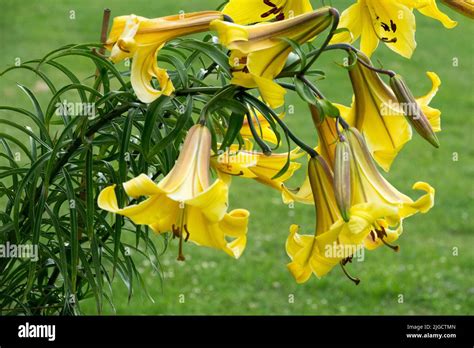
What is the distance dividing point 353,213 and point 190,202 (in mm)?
169

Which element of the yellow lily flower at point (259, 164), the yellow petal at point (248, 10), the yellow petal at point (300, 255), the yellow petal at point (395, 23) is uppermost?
the yellow petal at point (248, 10)

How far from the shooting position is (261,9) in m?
1.03

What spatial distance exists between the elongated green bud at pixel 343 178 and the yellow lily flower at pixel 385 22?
19 centimetres

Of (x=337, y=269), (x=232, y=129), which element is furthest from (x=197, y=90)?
(x=337, y=269)

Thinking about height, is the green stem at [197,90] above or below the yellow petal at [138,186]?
above

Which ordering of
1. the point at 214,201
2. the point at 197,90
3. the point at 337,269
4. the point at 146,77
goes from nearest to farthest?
Answer: 1. the point at 214,201
2. the point at 146,77
3. the point at 197,90
4. the point at 337,269

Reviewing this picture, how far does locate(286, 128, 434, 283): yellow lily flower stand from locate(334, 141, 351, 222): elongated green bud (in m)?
0.01

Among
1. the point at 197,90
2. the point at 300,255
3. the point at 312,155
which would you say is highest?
the point at 197,90

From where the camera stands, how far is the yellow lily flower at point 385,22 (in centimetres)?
101

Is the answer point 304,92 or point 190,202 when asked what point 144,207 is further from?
point 304,92

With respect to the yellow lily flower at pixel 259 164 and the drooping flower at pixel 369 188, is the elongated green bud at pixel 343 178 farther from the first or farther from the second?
the yellow lily flower at pixel 259 164

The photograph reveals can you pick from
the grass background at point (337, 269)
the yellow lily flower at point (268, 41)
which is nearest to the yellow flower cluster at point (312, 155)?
the yellow lily flower at point (268, 41)

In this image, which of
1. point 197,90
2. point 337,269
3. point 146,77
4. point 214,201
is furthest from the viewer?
point 337,269
